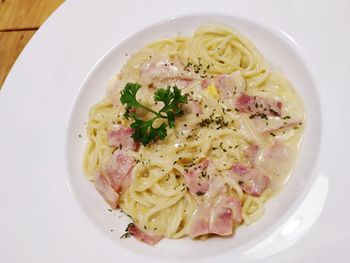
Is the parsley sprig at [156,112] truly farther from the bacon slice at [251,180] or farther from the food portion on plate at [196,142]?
the bacon slice at [251,180]

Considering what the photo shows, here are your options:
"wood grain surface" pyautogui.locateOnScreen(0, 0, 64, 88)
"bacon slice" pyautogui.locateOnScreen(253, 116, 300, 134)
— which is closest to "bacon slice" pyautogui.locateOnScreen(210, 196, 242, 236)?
"bacon slice" pyautogui.locateOnScreen(253, 116, 300, 134)

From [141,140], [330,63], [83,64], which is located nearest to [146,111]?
[141,140]

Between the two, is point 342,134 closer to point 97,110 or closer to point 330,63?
point 330,63

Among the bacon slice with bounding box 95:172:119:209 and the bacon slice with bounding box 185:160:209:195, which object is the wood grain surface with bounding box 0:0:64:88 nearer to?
the bacon slice with bounding box 95:172:119:209

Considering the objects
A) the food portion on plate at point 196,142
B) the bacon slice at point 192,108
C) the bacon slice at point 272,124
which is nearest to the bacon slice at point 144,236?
the food portion on plate at point 196,142

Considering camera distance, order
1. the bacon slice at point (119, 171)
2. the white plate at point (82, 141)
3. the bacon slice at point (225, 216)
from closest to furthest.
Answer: the white plate at point (82, 141) → the bacon slice at point (225, 216) → the bacon slice at point (119, 171)

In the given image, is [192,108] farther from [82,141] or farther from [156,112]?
[82,141]

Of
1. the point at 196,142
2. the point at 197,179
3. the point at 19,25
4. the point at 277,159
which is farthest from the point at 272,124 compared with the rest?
the point at 19,25

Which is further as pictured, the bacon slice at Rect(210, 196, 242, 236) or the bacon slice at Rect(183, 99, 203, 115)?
the bacon slice at Rect(183, 99, 203, 115)
